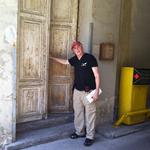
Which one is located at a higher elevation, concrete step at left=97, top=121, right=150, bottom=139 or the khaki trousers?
the khaki trousers

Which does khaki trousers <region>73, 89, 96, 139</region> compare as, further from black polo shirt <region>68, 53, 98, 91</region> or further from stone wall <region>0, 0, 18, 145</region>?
stone wall <region>0, 0, 18, 145</region>

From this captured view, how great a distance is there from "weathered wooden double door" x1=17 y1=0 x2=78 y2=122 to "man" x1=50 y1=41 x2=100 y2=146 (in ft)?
1.94

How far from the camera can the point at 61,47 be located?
524 cm

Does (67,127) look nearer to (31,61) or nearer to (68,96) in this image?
(68,96)

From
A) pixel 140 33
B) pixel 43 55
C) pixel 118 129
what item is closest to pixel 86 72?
pixel 43 55

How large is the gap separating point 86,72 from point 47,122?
1224 mm

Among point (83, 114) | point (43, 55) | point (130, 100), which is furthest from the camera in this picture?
point (130, 100)

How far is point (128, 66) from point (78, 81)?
5.84 feet

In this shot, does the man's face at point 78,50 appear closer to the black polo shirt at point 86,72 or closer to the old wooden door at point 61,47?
the black polo shirt at point 86,72

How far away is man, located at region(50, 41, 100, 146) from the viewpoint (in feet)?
14.7

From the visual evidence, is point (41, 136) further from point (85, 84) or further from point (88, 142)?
point (85, 84)

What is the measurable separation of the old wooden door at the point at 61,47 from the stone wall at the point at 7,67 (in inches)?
50.1

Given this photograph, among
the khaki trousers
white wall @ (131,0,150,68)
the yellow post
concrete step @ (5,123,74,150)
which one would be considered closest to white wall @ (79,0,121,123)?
the yellow post

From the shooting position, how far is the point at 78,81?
4590mm
